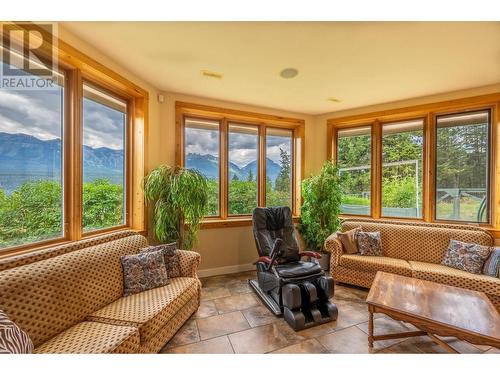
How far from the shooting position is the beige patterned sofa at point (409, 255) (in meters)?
2.70

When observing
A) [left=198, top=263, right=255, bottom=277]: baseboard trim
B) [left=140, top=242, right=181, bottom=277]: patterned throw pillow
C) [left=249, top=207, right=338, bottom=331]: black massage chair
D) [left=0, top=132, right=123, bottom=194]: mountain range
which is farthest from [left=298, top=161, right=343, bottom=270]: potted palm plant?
[left=0, top=132, right=123, bottom=194]: mountain range

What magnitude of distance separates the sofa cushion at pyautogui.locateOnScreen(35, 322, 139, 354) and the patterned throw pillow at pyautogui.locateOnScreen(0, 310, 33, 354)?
21cm

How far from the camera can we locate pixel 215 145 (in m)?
3.82

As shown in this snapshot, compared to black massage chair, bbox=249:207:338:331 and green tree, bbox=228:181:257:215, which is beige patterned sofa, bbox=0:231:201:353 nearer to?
black massage chair, bbox=249:207:338:331

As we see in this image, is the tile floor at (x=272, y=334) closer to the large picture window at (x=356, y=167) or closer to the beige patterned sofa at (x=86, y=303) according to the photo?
the beige patterned sofa at (x=86, y=303)

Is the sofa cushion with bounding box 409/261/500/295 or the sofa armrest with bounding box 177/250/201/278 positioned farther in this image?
the sofa armrest with bounding box 177/250/201/278

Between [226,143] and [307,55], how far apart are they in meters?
1.91

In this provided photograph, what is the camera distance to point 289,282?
2441 millimetres

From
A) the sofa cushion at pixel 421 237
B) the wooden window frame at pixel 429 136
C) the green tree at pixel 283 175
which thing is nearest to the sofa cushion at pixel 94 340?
the green tree at pixel 283 175

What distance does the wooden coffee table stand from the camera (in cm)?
152
